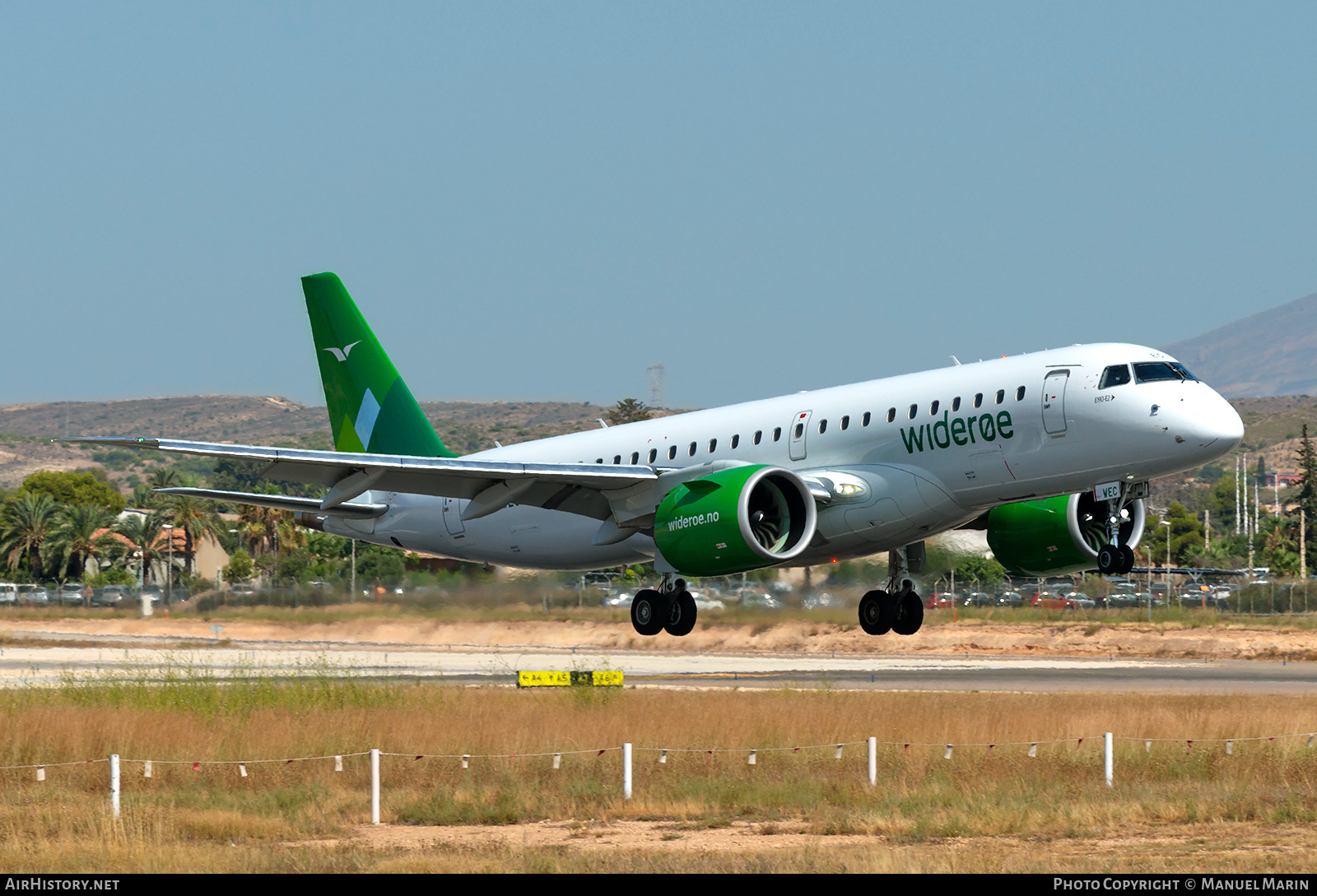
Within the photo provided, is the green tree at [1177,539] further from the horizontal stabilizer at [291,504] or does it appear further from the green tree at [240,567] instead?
the horizontal stabilizer at [291,504]

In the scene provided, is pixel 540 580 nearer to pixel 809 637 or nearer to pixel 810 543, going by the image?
pixel 810 543

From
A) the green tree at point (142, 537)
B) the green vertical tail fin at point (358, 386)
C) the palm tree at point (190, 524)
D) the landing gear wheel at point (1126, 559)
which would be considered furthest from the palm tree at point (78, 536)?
the landing gear wheel at point (1126, 559)

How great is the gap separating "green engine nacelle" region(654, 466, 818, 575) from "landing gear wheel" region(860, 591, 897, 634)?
202 inches

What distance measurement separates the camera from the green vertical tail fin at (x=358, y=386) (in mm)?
40406

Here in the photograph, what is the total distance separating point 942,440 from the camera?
98.7ft

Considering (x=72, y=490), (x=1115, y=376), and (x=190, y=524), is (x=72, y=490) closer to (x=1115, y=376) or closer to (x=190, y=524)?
(x=190, y=524)

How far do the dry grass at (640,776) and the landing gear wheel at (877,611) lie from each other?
80.7 inches

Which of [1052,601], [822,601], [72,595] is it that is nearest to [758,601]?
[822,601]

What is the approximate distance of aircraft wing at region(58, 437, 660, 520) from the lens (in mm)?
32094

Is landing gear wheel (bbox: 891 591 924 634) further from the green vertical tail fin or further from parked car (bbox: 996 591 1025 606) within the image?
parked car (bbox: 996 591 1025 606)

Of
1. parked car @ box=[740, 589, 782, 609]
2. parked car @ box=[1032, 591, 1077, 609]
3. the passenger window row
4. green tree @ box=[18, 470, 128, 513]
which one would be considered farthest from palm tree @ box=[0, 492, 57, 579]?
the passenger window row

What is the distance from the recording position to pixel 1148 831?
23.9 meters

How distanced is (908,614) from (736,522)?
7.17 metres

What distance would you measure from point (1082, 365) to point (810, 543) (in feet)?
21.7
